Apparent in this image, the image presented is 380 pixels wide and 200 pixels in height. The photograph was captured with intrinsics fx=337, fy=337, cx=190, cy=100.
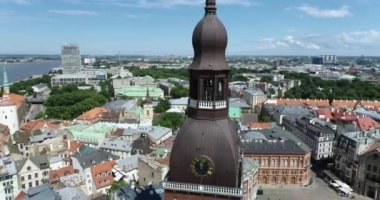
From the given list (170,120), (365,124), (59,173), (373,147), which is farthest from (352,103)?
(59,173)

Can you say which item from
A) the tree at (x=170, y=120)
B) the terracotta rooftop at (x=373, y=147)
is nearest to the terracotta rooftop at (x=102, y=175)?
the tree at (x=170, y=120)

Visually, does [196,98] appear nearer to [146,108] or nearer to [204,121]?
[204,121]

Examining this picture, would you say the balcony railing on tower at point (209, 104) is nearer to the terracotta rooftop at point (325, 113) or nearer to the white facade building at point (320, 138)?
the white facade building at point (320, 138)

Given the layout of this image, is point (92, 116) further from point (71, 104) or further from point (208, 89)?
point (208, 89)

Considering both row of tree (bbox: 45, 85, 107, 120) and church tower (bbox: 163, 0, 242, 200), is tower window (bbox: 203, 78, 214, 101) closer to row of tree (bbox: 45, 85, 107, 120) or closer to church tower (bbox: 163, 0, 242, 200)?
church tower (bbox: 163, 0, 242, 200)

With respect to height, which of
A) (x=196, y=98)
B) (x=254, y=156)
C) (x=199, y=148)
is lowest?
(x=254, y=156)

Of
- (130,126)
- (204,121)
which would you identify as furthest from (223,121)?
(130,126)

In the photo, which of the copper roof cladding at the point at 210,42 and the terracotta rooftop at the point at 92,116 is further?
the terracotta rooftop at the point at 92,116

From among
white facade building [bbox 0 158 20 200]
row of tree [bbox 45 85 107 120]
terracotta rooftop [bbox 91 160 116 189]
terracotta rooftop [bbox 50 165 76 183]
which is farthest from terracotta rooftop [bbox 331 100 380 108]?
white facade building [bbox 0 158 20 200]
